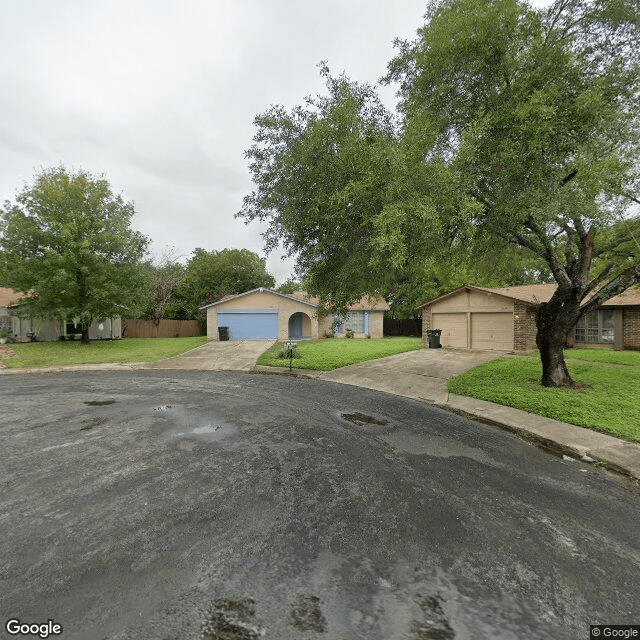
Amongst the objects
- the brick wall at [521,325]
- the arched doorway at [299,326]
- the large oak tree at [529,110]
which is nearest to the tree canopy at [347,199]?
the large oak tree at [529,110]

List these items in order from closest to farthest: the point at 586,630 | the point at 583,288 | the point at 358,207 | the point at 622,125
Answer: the point at 586,630, the point at 358,207, the point at 622,125, the point at 583,288

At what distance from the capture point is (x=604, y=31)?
7414mm

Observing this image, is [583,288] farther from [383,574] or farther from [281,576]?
[281,576]

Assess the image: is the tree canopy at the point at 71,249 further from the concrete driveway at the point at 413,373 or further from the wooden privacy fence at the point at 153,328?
the concrete driveway at the point at 413,373

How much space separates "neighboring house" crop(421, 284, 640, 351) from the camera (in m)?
16.3

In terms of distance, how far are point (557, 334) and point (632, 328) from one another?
11.8 meters

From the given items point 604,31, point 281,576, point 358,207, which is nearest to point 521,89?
point 604,31

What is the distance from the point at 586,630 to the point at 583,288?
8.69 meters

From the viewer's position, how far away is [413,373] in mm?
11977

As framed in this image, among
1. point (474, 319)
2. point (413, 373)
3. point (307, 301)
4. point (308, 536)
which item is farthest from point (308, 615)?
point (307, 301)

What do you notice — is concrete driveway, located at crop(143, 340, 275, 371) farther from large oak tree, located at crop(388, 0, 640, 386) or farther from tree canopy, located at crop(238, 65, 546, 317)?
large oak tree, located at crop(388, 0, 640, 386)

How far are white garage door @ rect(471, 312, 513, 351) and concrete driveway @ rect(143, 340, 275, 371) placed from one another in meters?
11.5

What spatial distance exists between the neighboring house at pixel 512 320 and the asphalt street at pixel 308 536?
1264 cm

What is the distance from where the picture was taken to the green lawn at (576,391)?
20.6 ft
